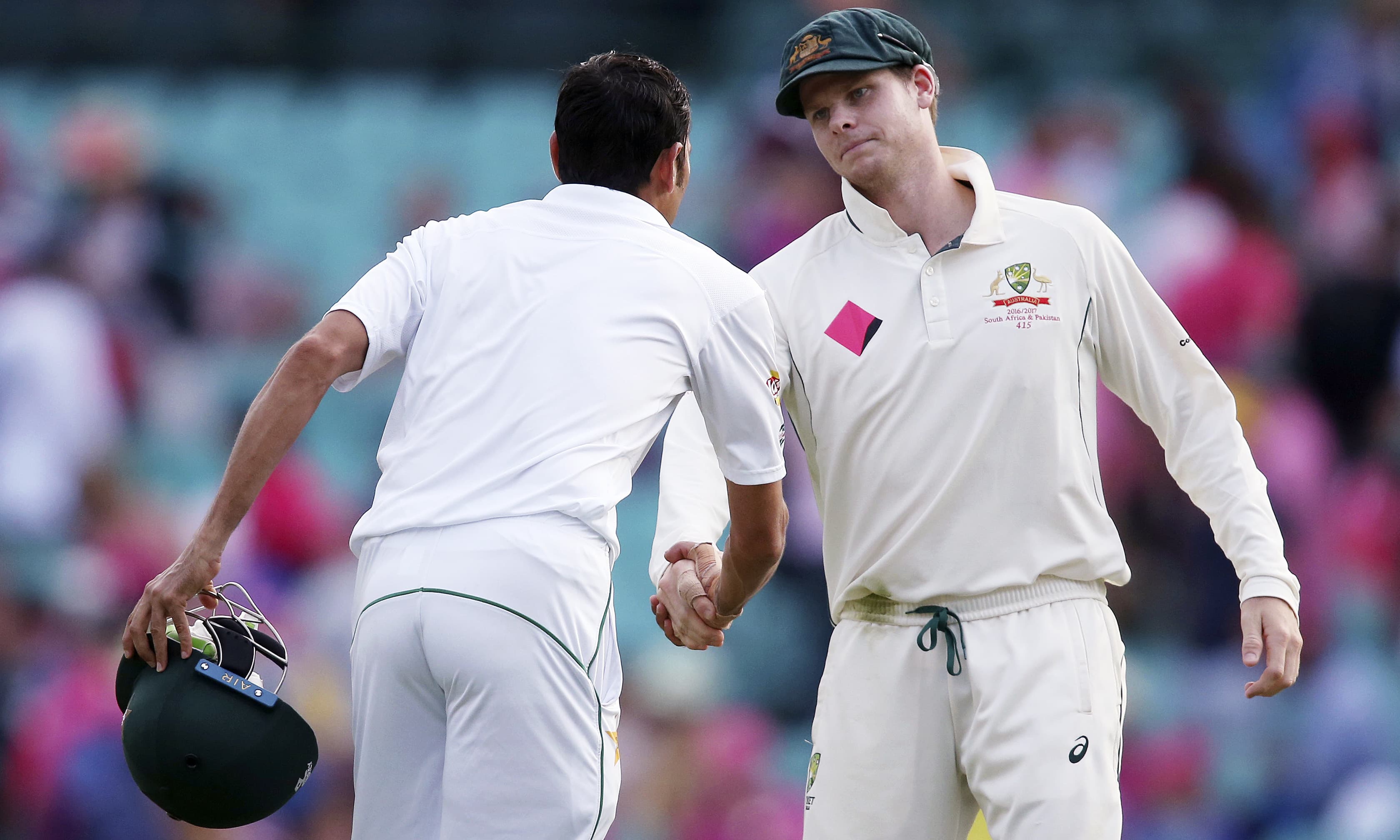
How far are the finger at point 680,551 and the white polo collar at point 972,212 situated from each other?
799mm

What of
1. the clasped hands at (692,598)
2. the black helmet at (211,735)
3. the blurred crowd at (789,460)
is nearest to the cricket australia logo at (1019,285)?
the clasped hands at (692,598)

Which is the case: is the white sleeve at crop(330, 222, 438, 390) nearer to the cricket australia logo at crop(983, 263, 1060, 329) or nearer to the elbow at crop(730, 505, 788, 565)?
the elbow at crop(730, 505, 788, 565)

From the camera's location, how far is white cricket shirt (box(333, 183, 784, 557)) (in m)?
2.95

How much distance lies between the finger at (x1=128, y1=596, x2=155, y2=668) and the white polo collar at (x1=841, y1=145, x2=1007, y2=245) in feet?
5.70

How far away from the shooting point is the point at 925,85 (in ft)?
12.3

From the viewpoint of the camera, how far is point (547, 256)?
10.2ft

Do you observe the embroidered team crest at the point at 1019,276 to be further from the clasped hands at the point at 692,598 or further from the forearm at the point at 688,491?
the clasped hands at the point at 692,598

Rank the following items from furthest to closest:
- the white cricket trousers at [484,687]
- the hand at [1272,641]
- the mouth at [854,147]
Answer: the mouth at [854,147]
the hand at [1272,641]
the white cricket trousers at [484,687]

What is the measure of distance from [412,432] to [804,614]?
413 cm

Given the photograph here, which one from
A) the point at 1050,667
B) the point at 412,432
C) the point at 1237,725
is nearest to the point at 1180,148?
the point at 1237,725

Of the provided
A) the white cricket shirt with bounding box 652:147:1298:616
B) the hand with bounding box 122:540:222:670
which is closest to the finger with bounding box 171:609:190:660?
the hand with bounding box 122:540:222:670

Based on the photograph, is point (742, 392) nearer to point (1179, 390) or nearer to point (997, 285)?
point (997, 285)

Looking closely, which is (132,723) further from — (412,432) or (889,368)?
(889,368)

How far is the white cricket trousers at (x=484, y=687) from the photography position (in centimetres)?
284
